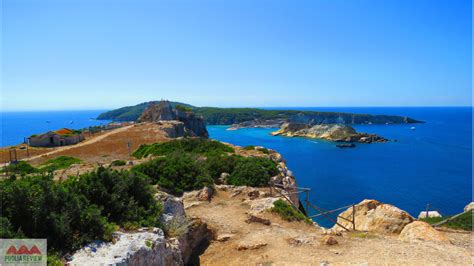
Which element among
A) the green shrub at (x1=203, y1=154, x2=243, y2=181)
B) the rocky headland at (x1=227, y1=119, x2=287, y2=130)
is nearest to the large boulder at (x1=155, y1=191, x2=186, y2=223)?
the green shrub at (x1=203, y1=154, x2=243, y2=181)

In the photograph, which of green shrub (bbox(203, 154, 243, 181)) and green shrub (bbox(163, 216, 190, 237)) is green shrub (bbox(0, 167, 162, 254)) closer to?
green shrub (bbox(163, 216, 190, 237))

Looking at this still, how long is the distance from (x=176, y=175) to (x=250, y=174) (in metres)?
4.66

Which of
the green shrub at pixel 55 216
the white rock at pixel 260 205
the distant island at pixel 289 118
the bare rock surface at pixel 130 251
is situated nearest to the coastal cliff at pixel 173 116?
the white rock at pixel 260 205

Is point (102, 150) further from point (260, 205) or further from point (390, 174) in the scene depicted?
point (390, 174)

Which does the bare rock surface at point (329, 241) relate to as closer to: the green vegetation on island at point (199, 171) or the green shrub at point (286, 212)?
the green shrub at point (286, 212)

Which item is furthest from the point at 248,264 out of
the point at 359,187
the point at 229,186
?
the point at 359,187

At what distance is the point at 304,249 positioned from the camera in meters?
9.22

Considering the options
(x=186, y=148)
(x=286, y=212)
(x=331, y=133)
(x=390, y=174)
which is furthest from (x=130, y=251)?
(x=331, y=133)

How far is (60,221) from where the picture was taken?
621cm

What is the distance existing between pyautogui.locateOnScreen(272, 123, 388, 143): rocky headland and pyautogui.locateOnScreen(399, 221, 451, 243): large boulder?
8798cm

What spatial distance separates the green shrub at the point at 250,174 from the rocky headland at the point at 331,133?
276 ft

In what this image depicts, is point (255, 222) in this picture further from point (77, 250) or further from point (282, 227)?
point (77, 250)

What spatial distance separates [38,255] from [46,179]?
2.11 m

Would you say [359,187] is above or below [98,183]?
below
